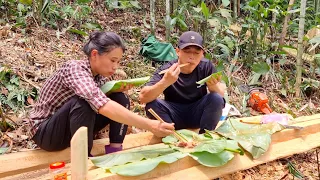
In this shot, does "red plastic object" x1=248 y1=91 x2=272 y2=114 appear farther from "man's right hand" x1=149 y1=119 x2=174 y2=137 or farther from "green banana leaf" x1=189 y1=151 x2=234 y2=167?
"man's right hand" x1=149 y1=119 x2=174 y2=137

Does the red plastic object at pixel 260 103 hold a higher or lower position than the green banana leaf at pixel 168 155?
lower

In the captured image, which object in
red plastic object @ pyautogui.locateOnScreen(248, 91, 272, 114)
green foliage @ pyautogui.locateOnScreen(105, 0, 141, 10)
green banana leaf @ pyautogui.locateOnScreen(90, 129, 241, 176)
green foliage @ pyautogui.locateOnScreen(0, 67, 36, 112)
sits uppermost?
green foliage @ pyautogui.locateOnScreen(105, 0, 141, 10)

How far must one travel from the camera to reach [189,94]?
2.73 meters

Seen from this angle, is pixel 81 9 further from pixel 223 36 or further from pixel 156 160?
pixel 156 160

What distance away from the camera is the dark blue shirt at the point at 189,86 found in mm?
2676

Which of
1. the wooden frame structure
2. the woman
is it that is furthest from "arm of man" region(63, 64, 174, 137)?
the wooden frame structure

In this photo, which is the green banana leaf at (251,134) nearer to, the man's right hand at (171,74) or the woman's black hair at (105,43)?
the man's right hand at (171,74)

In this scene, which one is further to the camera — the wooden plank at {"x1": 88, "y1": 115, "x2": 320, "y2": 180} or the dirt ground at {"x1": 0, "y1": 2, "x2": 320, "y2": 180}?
the dirt ground at {"x1": 0, "y1": 2, "x2": 320, "y2": 180}

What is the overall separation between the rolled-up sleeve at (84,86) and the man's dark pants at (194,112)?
0.68 meters

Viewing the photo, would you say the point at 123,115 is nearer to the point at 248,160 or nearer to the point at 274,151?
the point at 248,160

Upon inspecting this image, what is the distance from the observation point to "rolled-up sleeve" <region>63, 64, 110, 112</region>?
192cm

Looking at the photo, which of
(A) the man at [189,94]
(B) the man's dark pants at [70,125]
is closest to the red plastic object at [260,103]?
(A) the man at [189,94]

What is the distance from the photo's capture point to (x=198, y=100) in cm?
270

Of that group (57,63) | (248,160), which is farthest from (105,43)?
(57,63)
